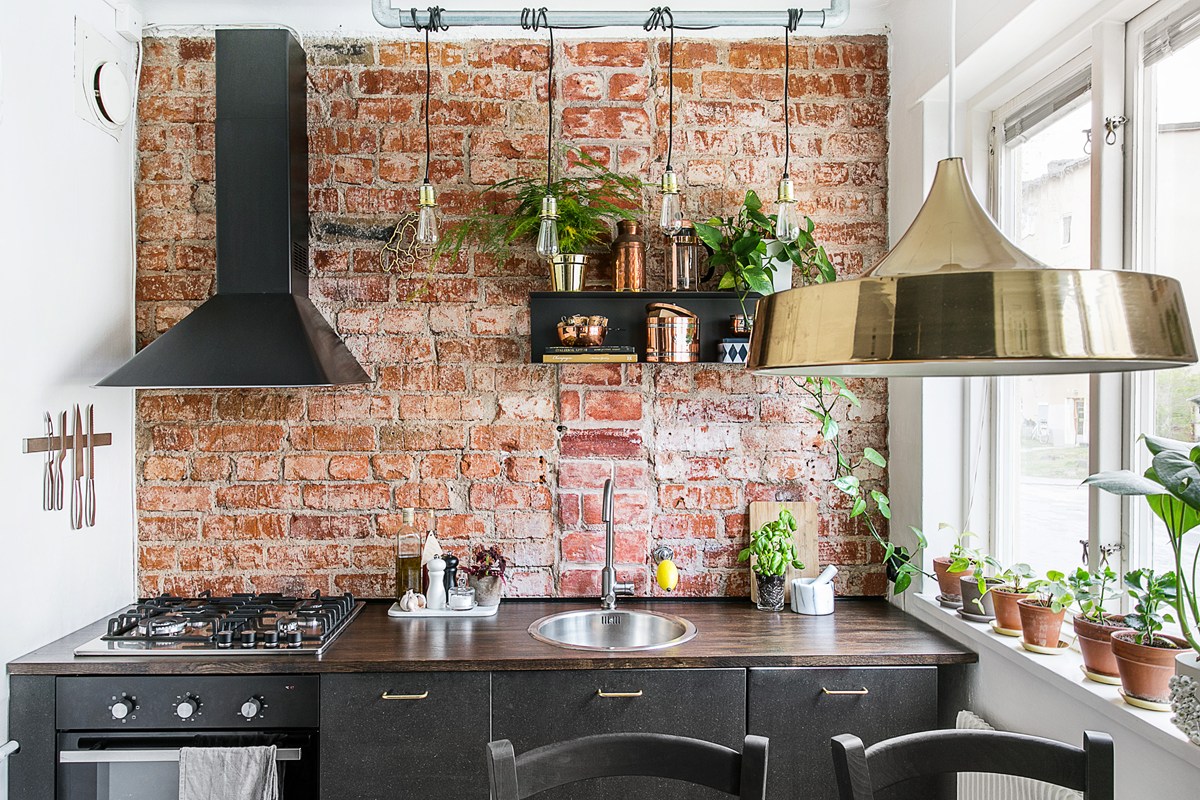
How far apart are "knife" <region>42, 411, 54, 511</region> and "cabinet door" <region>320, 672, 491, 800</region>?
904mm

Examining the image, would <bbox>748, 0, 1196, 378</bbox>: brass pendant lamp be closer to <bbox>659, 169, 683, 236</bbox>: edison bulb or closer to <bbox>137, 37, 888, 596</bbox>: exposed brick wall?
<bbox>659, 169, 683, 236</bbox>: edison bulb

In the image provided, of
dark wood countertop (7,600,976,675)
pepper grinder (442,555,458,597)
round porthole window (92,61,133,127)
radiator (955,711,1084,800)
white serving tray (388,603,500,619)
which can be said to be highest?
round porthole window (92,61,133,127)

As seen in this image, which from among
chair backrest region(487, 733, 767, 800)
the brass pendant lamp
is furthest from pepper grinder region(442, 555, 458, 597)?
the brass pendant lamp

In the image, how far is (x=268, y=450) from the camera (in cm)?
256

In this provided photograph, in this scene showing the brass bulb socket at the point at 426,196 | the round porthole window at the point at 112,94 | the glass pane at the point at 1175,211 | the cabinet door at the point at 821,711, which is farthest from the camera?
the round porthole window at the point at 112,94

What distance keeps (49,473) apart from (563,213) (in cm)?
157

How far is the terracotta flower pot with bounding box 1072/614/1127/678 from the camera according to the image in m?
1.59

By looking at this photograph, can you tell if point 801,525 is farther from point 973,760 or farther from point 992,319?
point 992,319

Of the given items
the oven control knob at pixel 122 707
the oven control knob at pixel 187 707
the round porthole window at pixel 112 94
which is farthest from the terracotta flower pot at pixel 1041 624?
the round porthole window at pixel 112 94

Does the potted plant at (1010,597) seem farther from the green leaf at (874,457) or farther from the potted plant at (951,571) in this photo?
the green leaf at (874,457)

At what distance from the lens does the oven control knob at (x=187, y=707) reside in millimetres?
1967

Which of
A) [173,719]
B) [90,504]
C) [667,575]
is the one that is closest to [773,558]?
[667,575]

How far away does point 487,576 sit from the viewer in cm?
243

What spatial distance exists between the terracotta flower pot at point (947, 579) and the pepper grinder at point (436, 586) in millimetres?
1422
